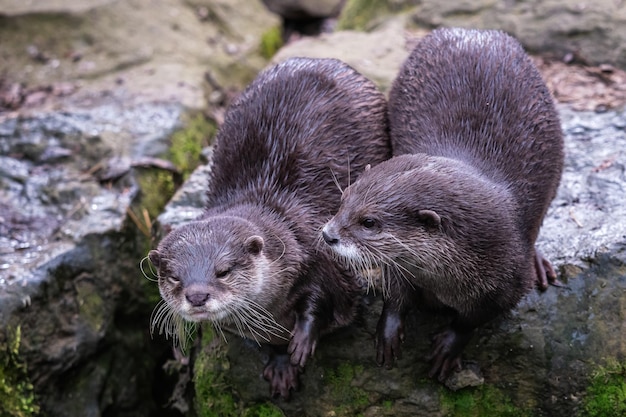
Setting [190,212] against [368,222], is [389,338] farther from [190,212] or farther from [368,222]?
[190,212]

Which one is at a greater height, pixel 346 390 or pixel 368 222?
pixel 368 222

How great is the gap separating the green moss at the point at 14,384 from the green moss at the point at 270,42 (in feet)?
11.4

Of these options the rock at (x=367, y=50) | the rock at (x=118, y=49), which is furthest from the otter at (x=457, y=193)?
the rock at (x=118, y=49)

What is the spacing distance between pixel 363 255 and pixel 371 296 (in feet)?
1.83

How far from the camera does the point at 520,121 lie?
283 centimetres

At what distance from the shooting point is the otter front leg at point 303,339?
104 inches

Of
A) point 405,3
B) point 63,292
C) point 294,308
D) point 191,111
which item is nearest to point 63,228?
point 63,292

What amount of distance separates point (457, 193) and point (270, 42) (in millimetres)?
4285

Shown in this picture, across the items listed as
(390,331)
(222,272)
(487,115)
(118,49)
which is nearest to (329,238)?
(222,272)

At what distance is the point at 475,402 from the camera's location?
9.05ft

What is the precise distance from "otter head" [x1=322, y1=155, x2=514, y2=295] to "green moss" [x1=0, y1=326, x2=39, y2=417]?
5.76 ft

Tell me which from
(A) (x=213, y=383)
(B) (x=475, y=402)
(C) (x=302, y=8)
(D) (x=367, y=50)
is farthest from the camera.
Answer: (C) (x=302, y=8)

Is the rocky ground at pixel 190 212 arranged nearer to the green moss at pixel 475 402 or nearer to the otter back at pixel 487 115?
the green moss at pixel 475 402

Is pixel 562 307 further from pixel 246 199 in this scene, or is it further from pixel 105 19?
pixel 105 19
